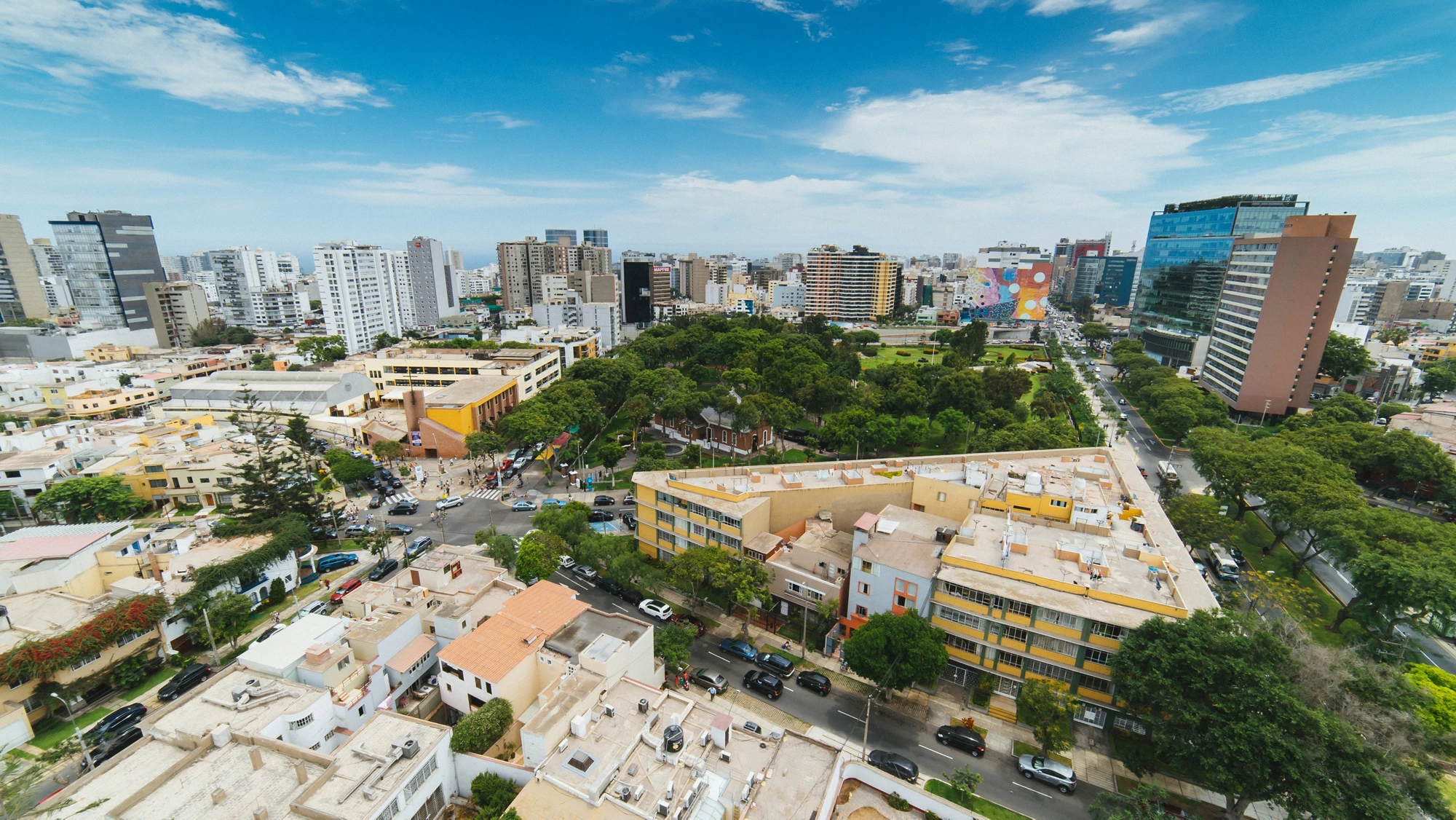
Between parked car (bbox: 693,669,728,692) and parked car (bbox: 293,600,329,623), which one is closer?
parked car (bbox: 693,669,728,692)

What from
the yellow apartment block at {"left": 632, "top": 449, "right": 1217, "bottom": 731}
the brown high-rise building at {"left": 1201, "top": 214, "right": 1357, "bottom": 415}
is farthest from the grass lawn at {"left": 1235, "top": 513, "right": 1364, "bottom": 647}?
the brown high-rise building at {"left": 1201, "top": 214, "right": 1357, "bottom": 415}

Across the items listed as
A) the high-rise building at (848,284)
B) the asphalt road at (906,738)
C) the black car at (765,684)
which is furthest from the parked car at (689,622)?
the high-rise building at (848,284)

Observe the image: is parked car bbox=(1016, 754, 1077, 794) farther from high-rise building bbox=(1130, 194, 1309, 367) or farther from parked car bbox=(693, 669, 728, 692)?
high-rise building bbox=(1130, 194, 1309, 367)

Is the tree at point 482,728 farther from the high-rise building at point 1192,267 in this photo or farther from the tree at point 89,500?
the high-rise building at point 1192,267

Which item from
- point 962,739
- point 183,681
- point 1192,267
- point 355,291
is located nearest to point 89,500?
point 183,681

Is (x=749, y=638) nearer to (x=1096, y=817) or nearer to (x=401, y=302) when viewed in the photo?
(x=1096, y=817)
